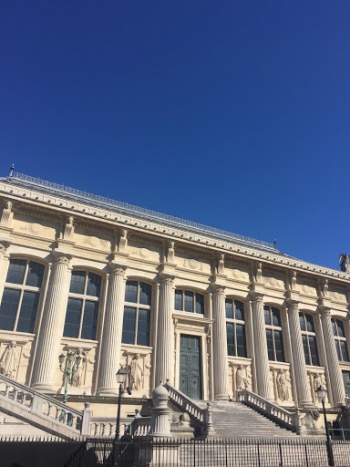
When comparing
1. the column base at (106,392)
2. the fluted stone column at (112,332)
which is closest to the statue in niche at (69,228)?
the fluted stone column at (112,332)

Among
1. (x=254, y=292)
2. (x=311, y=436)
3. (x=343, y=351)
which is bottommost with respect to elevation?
(x=311, y=436)

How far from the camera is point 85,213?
76.3ft

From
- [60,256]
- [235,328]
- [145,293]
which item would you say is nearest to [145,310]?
[145,293]

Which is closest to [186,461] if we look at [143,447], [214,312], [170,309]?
[143,447]

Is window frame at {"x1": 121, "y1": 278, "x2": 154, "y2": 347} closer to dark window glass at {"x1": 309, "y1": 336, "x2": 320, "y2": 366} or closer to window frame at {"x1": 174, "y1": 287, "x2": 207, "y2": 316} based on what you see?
window frame at {"x1": 174, "y1": 287, "x2": 207, "y2": 316}

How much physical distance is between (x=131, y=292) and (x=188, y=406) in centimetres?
801

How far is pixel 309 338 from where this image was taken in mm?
29422

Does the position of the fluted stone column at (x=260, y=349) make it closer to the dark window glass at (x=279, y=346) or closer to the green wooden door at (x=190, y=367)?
the dark window glass at (x=279, y=346)

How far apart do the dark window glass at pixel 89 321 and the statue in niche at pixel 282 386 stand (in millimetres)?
12794

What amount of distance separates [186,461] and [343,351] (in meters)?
22.0

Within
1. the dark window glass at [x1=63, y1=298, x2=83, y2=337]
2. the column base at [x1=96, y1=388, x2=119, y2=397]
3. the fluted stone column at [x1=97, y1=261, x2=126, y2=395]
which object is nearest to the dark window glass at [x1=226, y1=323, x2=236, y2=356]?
the fluted stone column at [x1=97, y1=261, x2=126, y2=395]

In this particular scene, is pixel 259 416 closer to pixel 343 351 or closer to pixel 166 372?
pixel 166 372

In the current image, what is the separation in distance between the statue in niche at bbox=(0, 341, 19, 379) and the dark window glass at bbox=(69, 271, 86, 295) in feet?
14.1

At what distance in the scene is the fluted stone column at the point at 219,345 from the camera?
917 inches
